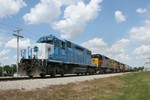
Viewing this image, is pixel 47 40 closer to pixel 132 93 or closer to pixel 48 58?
pixel 48 58

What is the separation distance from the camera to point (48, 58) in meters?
28.5

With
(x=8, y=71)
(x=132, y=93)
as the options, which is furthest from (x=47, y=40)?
(x=8, y=71)

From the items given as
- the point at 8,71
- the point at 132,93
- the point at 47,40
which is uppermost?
the point at 47,40

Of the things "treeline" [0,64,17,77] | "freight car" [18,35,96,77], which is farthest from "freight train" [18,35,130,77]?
"treeline" [0,64,17,77]

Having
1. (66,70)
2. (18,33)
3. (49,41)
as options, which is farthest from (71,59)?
(18,33)

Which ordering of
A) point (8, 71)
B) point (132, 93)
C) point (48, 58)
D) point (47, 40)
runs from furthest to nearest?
point (8, 71)
point (47, 40)
point (48, 58)
point (132, 93)

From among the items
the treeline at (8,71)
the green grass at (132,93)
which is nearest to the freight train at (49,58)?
the green grass at (132,93)

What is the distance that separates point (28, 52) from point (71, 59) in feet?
26.7

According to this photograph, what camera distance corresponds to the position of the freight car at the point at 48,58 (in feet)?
89.7

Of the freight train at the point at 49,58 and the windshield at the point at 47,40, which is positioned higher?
the windshield at the point at 47,40

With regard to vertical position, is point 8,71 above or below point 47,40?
below

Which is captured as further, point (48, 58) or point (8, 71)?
point (8, 71)

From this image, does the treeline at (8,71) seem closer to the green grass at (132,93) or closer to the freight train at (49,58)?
the freight train at (49,58)

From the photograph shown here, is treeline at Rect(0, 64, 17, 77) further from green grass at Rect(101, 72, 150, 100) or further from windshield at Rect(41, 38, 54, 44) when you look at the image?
green grass at Rect(101, 72, 150, 100)
